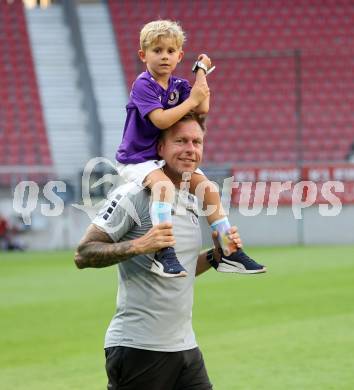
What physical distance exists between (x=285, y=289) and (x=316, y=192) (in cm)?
1041

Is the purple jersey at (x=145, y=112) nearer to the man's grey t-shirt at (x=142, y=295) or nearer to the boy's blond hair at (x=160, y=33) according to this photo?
the boy's blond hair at (x=160, y=33)

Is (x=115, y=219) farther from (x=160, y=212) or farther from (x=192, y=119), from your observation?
(x=192, y=119)

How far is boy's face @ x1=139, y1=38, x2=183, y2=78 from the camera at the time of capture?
505 centimetres

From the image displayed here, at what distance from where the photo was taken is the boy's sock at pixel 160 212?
4.10m

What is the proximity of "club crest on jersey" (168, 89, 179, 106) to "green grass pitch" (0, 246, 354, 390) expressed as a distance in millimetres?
2862

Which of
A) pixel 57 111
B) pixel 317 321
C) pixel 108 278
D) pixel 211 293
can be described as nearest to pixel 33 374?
pixel 317 321

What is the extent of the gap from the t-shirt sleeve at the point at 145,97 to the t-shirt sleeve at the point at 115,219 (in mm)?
816

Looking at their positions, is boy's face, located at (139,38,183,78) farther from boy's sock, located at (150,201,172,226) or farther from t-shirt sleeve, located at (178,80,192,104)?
boy's sock, located at (150,201,172,226)

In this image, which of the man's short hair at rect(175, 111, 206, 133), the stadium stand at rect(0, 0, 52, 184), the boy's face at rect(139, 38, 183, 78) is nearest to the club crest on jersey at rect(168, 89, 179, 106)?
the boy's face at rect(139, 38, 183, 78)

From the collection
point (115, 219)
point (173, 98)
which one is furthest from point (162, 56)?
point (115, 219)

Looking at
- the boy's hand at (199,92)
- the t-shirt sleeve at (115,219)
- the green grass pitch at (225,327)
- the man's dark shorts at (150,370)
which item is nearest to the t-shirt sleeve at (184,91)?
the boy's hand at (199,92)

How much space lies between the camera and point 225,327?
10.0m

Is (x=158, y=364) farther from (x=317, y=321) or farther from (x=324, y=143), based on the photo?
(x=324, y=143)

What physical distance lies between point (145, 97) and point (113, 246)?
1.24m
